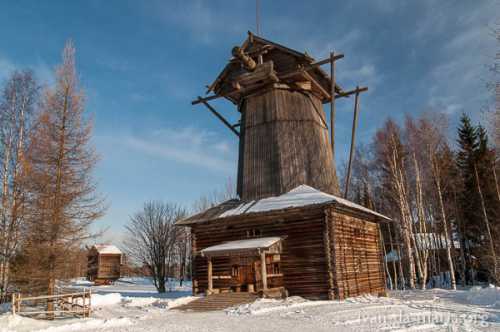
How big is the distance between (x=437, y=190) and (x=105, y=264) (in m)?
46.9

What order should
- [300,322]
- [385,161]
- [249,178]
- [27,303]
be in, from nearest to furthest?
[300,322] → [27,303] → [249,178] → [385,161]

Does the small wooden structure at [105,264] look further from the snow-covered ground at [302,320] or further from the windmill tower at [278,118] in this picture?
the snow-covered ground at [302,320]

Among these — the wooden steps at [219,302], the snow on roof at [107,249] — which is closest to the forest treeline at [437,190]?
the wooden steps at [219,302]

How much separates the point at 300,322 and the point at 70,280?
37.8ft

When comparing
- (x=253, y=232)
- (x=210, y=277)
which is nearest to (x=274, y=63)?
(x=253, y=232)

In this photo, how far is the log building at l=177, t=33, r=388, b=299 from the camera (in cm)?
1650

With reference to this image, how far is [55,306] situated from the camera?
17.3m

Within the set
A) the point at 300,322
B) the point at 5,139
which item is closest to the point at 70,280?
the point at 5,139

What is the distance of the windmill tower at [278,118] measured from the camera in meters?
20.2

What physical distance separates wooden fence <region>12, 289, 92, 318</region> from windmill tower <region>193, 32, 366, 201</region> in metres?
9.36

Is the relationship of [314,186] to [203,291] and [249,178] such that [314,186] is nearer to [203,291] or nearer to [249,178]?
[249,178]

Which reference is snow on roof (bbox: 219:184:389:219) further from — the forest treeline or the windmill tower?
the forest treeline

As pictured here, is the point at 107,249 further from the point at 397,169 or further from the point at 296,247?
the point at 296,247

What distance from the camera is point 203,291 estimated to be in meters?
19.3
